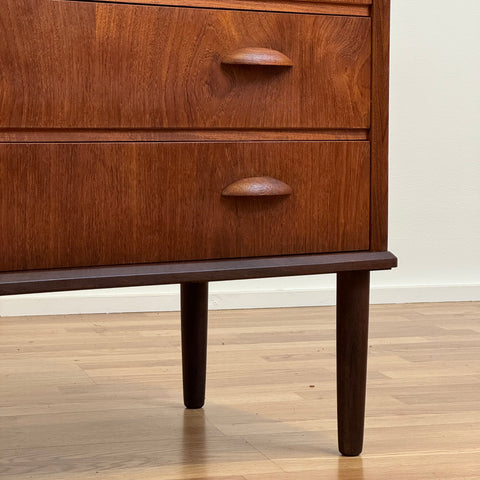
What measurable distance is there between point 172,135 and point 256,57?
0.13m

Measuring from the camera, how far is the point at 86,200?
1038mm

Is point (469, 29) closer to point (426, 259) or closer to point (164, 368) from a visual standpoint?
point (426, 259)

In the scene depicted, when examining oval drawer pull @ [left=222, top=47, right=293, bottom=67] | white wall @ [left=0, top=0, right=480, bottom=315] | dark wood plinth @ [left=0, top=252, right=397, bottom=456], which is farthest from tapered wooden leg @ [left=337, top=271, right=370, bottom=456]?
white wall @ [left=0, top=0, right=480, bottom=315]

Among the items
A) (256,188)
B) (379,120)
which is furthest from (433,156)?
(256,188)

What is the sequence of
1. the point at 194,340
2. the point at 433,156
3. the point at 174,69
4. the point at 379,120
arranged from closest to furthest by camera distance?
the point at 174,69 < the point at 379,120 < the point at 194,340 < the point at 433,156

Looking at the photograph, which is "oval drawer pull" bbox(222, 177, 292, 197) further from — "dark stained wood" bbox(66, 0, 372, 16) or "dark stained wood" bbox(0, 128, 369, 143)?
"dark stained wood" bbox(66, 0, 372, 16)

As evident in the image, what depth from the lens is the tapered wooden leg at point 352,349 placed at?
121 centimetres

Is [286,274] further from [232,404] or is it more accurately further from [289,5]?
[232,404]

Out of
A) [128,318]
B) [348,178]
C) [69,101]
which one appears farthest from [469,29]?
[69,101]

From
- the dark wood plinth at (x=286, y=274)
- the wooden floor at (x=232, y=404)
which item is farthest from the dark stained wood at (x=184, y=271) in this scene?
the wooden floor at (x=232, y=404)

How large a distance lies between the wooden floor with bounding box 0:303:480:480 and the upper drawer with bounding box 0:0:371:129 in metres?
0.42

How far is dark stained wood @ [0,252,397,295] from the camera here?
1.02 meters

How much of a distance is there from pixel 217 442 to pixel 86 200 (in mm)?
428

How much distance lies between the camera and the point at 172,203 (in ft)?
3.54
